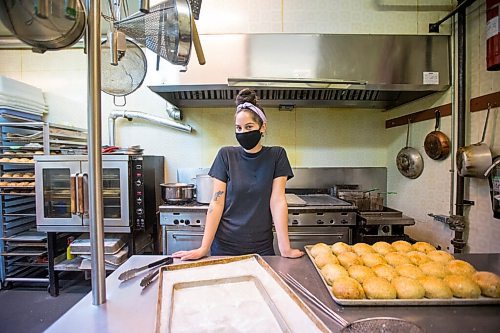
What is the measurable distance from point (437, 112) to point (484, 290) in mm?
1941

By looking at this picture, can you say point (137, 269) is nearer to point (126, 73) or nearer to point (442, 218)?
point (126, 73)

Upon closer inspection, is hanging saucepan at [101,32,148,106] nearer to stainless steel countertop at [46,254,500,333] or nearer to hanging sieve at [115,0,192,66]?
hanging sieve at [115,0,192,66]

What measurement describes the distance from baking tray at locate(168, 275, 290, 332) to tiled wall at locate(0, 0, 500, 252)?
196cm

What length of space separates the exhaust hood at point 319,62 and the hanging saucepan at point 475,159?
71 cm

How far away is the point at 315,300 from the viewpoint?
791 mm

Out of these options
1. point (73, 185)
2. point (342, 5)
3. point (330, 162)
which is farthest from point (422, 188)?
point (73, 185)

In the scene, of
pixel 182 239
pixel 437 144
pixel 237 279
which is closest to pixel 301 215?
pixel 182 239

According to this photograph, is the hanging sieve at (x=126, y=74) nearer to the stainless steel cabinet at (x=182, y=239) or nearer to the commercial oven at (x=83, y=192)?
the commercial oven at (x=83, y=192)

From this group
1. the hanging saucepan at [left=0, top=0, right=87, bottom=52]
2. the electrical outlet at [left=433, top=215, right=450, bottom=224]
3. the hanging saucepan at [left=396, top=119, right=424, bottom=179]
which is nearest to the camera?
the hanging saucepan at [left=0, top=0, right=87, bottom=52]

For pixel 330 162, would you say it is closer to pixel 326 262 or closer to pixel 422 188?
pixel 422 188

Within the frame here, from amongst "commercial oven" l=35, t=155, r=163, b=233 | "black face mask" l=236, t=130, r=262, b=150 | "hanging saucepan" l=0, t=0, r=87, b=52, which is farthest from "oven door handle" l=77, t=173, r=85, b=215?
"hanging saucepan" l=0, t=0, r=87, b=52

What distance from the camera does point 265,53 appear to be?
2.49m

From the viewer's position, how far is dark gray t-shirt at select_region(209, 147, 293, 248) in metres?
1.63

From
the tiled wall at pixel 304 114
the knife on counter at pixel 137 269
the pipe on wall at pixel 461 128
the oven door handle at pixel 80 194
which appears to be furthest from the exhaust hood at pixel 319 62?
the knife on counter at pixel 137 269
